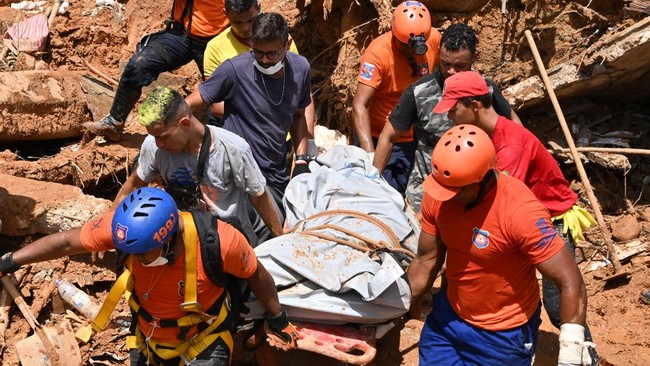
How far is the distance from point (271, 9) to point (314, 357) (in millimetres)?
4005

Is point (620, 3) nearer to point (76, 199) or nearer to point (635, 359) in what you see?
point (635, 359)

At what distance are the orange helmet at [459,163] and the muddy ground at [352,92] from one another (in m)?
2.07

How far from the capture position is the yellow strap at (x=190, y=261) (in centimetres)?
391

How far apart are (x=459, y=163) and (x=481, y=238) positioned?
1.30 feet

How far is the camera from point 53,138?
686 cm

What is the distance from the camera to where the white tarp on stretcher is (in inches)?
181

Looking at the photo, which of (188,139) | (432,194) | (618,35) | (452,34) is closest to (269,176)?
(188,139)

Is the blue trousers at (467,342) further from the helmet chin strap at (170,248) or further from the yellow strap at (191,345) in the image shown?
the helmet chin strap at (170,248)

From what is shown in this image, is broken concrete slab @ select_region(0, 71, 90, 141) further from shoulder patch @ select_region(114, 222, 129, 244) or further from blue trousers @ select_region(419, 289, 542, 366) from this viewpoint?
blue trousers @ select_region(419, 289, 542, 366)

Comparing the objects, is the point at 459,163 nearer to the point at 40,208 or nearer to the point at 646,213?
the point at 40,208

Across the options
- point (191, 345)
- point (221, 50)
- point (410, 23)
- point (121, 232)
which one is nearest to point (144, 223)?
point (121, 232)

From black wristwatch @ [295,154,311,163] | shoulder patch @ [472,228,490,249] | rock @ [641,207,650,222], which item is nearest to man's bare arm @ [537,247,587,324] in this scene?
shoulder patch @ [472,228,490,249]

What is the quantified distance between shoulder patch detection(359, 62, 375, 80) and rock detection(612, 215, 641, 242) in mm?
2658

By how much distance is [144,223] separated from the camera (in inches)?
145
